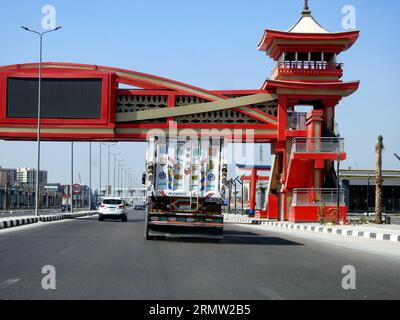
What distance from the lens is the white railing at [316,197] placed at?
46750mm

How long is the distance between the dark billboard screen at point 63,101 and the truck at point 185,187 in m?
27.1

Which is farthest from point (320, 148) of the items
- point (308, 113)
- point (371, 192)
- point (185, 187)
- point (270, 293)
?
point (371, 192)

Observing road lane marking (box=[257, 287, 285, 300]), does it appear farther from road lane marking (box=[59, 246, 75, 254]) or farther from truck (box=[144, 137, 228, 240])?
truck (box=[144, 137, 228, 240])

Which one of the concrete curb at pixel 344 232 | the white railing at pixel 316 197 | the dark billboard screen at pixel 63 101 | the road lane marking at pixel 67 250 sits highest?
the dark billboard screen at pixel 63 101

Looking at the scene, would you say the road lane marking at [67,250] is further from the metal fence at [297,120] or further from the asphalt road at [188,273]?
the metal fence at [297,120]

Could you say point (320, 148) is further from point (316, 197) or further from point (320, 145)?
point (316, 197)

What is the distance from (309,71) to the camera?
4888 cm

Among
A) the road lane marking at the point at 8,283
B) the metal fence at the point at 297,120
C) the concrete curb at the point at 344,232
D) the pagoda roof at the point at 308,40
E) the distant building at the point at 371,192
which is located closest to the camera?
the road lane marking at the point at 8,283

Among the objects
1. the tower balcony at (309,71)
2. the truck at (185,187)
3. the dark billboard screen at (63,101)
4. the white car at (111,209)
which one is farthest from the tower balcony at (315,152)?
the truck at (185,187)

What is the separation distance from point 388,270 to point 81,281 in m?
6.53

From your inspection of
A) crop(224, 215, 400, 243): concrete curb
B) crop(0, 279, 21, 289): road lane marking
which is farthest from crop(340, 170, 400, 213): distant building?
crop(0, 279, 21, 289): road lane marking

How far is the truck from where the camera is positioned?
2139cm
